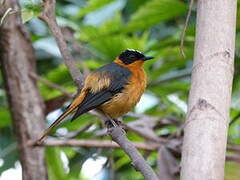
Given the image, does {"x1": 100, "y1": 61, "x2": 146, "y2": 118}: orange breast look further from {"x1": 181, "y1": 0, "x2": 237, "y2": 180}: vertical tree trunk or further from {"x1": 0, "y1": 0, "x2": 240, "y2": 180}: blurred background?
{"x1": 181, "y1": 0, "x2": 237, "y2": 180}: vertical tree trunk

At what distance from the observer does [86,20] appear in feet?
15.0

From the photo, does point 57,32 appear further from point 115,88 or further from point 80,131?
point 80,131

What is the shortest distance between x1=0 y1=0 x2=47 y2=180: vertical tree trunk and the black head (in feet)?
2.15

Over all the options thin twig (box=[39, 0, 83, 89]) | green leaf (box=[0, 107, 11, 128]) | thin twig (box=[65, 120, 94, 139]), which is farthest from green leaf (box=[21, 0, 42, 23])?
green leaf (box=[0, 107, 11, 128])

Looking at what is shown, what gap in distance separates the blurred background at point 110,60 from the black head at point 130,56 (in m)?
0.06

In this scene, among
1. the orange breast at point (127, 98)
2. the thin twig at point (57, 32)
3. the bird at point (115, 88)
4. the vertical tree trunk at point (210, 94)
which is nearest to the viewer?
the vertical tree trunk at point (210, 94)

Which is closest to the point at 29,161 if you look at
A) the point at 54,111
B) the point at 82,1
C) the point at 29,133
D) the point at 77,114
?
the point at 29,133

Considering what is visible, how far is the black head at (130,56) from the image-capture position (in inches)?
155

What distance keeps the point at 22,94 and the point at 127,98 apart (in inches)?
28.7

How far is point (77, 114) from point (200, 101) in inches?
65.2

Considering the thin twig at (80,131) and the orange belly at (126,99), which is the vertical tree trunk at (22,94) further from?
the orange belly at (126,99)

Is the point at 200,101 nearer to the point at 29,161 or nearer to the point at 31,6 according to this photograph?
the point at 31,6

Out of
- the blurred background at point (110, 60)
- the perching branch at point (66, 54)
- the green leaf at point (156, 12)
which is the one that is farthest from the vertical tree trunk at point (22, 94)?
the perching branch at point (66, 54)

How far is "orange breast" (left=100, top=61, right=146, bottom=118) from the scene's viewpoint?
3.61m
